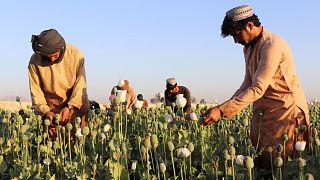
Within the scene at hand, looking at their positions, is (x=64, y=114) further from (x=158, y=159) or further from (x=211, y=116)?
(x=211, y=116)

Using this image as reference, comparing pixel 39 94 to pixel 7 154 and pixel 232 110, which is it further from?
pixel 232 110

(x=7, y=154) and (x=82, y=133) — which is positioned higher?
(x=82, y=133)

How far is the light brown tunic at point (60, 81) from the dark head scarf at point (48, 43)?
0.83 feet

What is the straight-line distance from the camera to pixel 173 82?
838 cm

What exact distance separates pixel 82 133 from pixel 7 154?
1409 mm

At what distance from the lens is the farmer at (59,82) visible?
529 cm

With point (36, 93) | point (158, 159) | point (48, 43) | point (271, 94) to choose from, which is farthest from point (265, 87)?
point (36, 93)

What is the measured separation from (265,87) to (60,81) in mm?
2397

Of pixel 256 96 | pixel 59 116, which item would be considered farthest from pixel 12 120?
pixel 256 96

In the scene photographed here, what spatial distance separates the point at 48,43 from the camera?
4.98 metres

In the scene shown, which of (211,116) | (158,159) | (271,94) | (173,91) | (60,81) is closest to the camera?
(211,116)

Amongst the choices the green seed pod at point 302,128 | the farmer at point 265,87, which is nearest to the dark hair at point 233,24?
the farmer at point 265,87

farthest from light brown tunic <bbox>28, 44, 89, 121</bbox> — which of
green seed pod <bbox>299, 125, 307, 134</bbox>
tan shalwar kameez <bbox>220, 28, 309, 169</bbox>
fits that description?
green seed pod <bbox>299, 125, 307, 134</bbox>

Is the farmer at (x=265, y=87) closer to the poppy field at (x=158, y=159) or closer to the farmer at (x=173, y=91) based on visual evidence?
the poppy field at (x=158, y=159)
